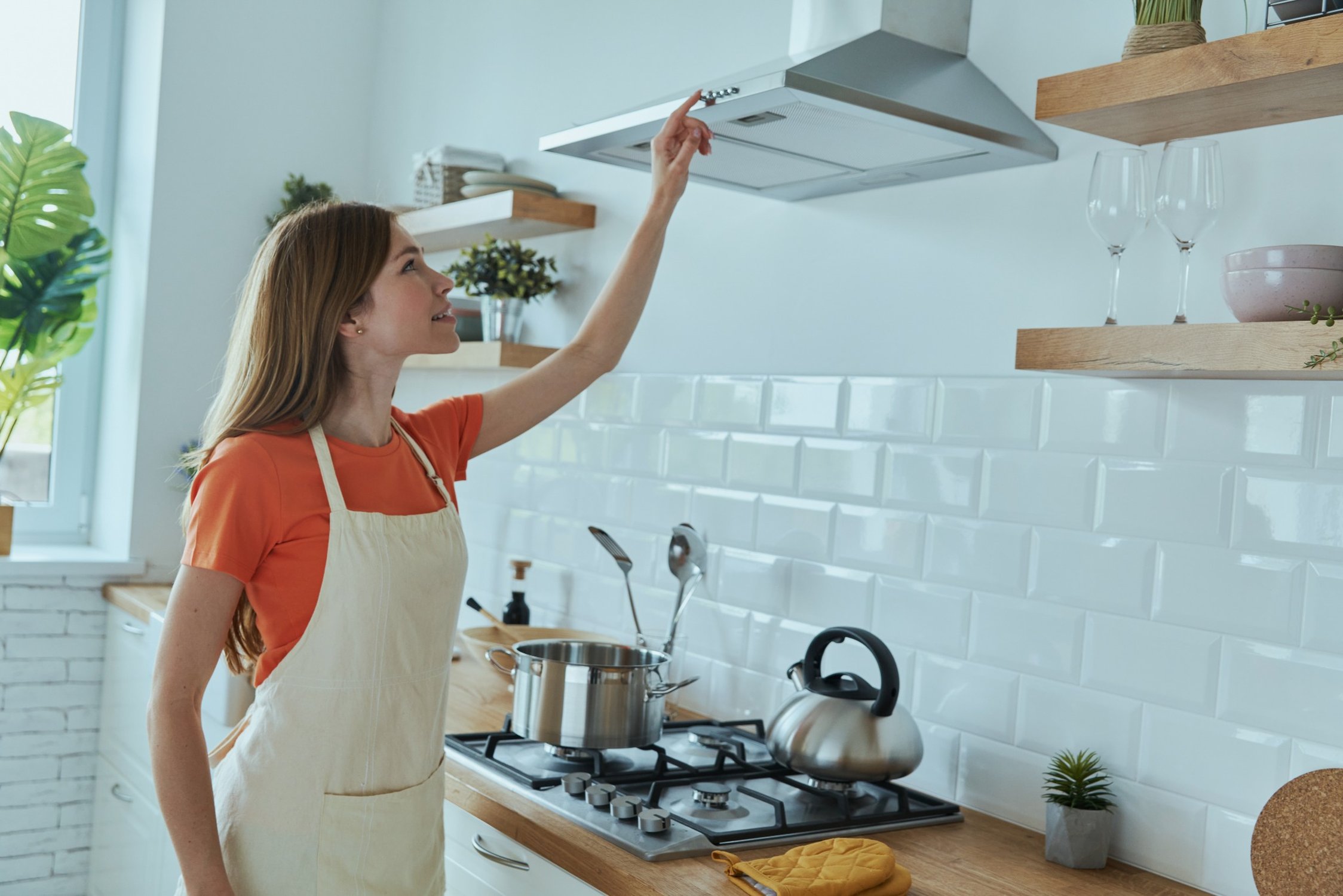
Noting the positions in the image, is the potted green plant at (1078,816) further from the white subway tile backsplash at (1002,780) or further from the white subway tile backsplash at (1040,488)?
the white subway tile backsplash at (1040,488)

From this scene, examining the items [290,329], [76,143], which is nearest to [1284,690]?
[290,329]

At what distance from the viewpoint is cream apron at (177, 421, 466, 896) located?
1.56 metres

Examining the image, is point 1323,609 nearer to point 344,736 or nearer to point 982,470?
point 982,470

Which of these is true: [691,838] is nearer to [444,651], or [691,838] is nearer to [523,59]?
[444,651]

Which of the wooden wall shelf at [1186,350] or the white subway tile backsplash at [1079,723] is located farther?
the white subway tile backsplash at [1079,723]

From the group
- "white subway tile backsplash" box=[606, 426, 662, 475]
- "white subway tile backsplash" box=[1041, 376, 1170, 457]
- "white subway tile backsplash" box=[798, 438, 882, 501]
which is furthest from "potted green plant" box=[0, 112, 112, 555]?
"white subway tile backsplash" box=[1041, 376, 1170, 457]

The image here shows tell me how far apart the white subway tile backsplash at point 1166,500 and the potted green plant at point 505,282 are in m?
1.62

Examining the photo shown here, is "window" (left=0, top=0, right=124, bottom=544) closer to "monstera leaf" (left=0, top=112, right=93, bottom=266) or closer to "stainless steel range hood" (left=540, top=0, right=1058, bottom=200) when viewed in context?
"monstera leaf" (left=0, top=112, right=93, bottom=266)

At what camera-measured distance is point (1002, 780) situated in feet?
6.30

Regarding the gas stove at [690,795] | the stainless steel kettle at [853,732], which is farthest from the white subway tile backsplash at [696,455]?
the stainless steel kettle at [853,732]

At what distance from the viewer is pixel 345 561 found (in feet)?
5.09

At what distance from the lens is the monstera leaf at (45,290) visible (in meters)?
3.60

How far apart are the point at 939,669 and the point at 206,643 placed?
1191 mm

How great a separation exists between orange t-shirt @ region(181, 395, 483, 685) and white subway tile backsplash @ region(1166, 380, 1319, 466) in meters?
1.11
